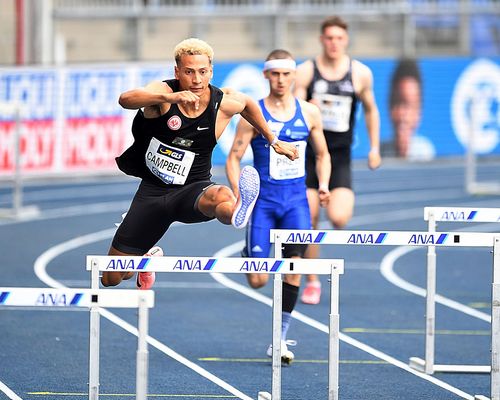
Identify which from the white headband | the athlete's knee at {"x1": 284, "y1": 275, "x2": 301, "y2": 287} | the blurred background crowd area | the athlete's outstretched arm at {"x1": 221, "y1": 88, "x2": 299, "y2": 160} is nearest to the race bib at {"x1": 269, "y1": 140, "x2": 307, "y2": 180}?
the white headband

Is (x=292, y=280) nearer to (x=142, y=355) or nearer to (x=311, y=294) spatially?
(x=311, y=294)

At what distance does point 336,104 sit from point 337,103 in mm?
15

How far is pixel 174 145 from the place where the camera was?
7.40 m

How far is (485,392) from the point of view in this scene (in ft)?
26.4

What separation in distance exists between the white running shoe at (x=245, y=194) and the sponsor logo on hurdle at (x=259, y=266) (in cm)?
79

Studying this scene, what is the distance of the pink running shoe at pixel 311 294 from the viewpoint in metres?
11.2

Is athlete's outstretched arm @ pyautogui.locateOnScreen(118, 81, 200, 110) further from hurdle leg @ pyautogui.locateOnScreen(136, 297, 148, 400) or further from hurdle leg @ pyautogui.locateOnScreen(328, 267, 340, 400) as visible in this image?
hurdle leg @ pyautogui.locateOnScreen(136, 297, 148, 400)

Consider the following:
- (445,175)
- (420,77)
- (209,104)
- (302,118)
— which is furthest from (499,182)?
(209,104)

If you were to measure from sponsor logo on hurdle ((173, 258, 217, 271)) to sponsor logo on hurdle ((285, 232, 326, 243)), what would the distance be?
92 centimetres

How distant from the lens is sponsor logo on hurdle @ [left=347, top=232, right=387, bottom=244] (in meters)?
7.09

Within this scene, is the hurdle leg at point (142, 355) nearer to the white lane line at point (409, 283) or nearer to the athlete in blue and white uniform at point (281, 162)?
the athlete in blue and white uniform at point (281, 162)

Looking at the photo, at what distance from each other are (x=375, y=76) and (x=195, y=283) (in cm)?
1201

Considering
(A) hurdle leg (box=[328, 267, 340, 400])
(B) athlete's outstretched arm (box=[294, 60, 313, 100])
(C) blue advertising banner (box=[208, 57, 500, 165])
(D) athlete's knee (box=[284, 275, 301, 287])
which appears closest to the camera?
(A) hurdle leg (box=[328, 267, 340, 400])

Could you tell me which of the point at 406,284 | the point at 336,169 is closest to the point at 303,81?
the point at 336,169
